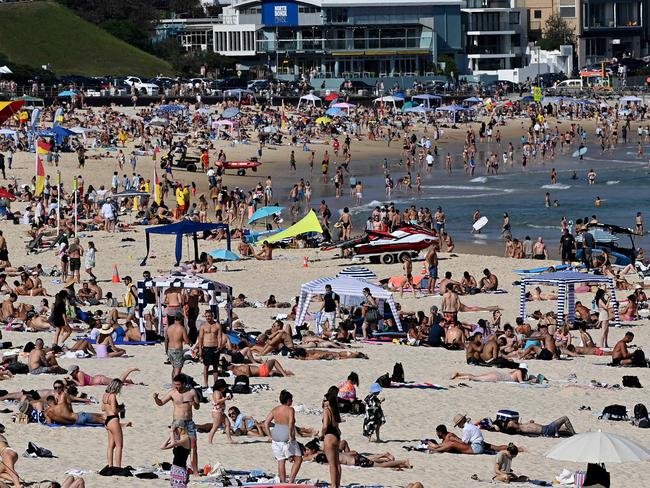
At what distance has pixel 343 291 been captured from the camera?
73.2 ft

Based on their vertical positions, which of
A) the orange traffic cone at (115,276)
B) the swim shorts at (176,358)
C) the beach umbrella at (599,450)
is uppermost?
the beach umbrella at (599,450)

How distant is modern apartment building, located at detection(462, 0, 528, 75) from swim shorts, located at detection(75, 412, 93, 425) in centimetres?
8813

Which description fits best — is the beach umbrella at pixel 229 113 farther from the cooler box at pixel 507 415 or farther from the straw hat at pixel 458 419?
the straw hat at pixel 458 419

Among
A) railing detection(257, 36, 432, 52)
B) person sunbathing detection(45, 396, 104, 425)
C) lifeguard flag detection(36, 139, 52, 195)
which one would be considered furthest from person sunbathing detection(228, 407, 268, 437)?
railing detection(257, 36, 432, 52)

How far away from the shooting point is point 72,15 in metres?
101

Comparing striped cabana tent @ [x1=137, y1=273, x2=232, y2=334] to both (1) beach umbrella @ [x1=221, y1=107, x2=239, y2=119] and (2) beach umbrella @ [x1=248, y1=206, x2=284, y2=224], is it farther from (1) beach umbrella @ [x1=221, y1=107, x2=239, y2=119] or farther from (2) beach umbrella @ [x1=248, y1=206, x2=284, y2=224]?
(1) beach umbrella @ [x1=221, y1=107, x2=239, y2=119]

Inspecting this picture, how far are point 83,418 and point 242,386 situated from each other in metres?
2.42

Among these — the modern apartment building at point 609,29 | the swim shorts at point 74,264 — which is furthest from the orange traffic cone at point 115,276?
the modern apartment building at point 609,29

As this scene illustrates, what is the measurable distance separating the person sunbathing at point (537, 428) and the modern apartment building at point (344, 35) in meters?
80.1

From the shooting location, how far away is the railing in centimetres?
9694

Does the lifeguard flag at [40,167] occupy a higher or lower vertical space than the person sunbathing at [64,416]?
higher

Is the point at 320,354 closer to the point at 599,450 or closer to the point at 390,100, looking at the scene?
the point at 599,450

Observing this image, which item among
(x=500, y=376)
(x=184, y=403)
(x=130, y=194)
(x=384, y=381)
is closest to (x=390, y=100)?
(x=130, y=194)

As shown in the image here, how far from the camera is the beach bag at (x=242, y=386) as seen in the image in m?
17.4
